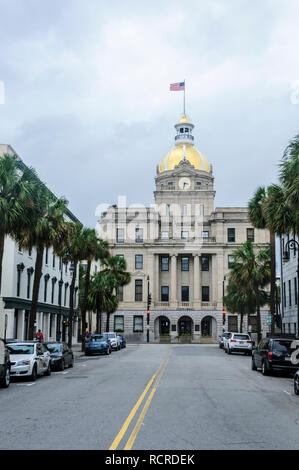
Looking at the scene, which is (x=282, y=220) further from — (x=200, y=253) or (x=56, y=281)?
(x=200, y=253)

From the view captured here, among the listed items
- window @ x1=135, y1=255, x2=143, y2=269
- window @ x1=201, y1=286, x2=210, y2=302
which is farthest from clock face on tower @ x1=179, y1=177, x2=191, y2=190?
window @ x1=201, y1=286, x2=210, y2=302

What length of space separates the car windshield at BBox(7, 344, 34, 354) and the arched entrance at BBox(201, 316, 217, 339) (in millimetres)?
62963

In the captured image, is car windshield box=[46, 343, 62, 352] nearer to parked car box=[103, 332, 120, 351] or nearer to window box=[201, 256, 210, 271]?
parked car box=[103, 332, 120, 351]

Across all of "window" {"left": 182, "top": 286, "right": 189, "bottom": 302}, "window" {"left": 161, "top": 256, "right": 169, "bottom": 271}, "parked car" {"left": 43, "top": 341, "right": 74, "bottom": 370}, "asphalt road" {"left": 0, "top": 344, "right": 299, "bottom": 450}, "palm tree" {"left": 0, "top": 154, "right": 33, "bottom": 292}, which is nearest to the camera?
"asphalt road" {"left": 0, "top": 344, "right": 299, "bottom": 450}

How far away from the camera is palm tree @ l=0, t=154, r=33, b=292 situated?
24.2m

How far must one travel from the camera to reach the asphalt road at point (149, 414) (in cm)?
912

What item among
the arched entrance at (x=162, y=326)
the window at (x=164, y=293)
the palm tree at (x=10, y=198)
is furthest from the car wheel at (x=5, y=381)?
the window at (x=164, y=293)

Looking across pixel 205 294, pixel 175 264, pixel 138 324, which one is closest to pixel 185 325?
pixel 205 294

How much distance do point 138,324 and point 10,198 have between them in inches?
2377

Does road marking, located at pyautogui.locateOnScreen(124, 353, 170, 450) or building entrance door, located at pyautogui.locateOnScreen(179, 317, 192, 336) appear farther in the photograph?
building entrance door, located at pyautogui.locateOnScreen(179, 317, 192, 336)

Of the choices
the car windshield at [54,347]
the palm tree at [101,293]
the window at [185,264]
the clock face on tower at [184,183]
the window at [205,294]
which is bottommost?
the car windshield at [54,347]

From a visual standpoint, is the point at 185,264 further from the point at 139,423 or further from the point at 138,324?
the point at 139,423

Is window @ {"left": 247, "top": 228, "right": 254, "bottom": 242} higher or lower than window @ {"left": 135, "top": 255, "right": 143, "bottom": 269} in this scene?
higher

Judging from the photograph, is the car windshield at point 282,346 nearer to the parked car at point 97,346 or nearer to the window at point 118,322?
the parked car at point 97,346
